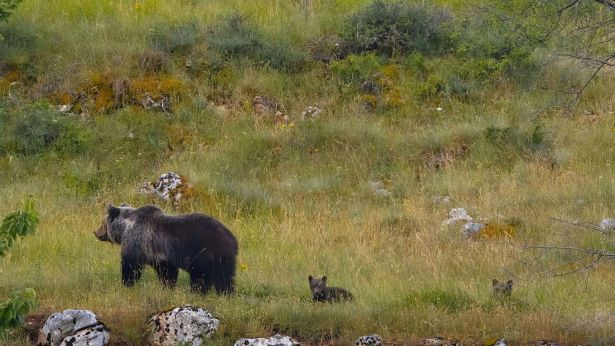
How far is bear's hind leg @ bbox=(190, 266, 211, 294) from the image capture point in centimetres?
1056

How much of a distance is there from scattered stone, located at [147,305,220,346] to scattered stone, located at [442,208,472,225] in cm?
524

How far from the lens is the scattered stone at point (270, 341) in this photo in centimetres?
915

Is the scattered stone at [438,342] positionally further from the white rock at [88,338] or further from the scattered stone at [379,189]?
the scattered stone at [379,189]

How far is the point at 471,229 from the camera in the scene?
13.5 meters

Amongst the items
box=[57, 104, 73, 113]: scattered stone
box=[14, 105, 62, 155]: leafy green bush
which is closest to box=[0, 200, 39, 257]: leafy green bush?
box=[14, 105, 62, 155]: leafy green bush

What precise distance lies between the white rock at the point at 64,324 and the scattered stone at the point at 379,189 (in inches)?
282

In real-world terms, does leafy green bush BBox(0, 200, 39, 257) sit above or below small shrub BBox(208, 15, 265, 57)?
above

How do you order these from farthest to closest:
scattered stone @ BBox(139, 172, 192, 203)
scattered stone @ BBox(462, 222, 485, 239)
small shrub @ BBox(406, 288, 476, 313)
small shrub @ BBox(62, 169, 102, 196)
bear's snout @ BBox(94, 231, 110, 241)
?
1. small shrub @ BBox(62, 169, 102, 196)
2. scattered stone @ BBox(139, 172, 192, 203)
3. scattered stone @ BBox(462, 222, 485, 239)
4. bear's snout @ BBox(94, 231, 110, 241)
5. small shrub @ BBox(406, 288, 476, 313)

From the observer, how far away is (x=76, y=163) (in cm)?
1738

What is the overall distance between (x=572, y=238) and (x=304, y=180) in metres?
5.17

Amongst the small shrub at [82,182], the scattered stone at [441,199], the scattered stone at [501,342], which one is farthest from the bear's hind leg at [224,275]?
the small shrub at [82,182]

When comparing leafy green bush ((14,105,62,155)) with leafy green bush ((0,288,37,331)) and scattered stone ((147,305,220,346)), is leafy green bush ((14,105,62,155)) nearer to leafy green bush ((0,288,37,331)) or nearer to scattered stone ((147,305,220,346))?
scattered stone ((147,305,220,346))

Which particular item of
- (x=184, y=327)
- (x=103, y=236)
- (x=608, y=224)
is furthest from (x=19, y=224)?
(x=608, y=224)

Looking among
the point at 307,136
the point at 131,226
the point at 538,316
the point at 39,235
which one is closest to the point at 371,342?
the point at 538,316
